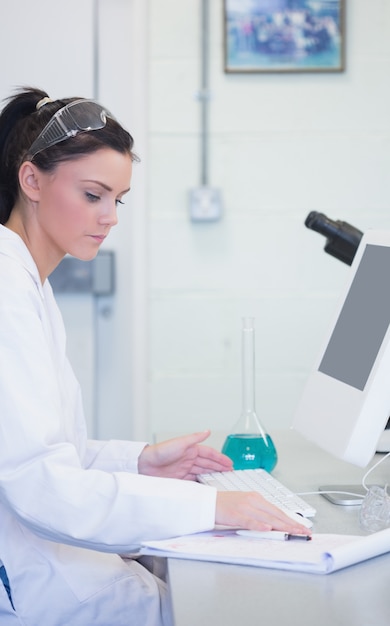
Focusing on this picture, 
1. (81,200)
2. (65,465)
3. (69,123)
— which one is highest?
(69,123)

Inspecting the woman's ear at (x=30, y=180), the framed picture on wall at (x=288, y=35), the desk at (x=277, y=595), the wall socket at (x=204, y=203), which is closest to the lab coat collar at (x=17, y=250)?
the woman's ear at (x=30, y=180)

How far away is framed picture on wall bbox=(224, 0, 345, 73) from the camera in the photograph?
9.62 feet

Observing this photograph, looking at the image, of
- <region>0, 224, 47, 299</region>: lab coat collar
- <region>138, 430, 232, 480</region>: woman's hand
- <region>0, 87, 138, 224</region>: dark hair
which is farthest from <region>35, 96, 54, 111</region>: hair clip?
<region>138, 430, 232, 480</region>: woman's hand

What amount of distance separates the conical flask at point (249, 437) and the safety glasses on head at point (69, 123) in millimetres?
429

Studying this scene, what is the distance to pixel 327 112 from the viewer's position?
2961mm

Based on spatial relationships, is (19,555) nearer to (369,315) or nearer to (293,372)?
(369,315)

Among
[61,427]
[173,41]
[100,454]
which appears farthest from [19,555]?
[173,41]

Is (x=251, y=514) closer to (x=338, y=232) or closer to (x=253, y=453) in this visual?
(x=253, y=453)

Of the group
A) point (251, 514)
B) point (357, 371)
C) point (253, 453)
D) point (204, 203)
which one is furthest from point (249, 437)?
point (204, 203)

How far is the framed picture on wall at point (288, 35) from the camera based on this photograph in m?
2.93

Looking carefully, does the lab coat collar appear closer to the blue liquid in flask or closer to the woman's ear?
the woman's ear

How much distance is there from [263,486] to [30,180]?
0.62 m

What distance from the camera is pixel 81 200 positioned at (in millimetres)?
1403

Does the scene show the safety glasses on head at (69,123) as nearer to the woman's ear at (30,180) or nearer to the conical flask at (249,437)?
the woman's ear at (30,180)
